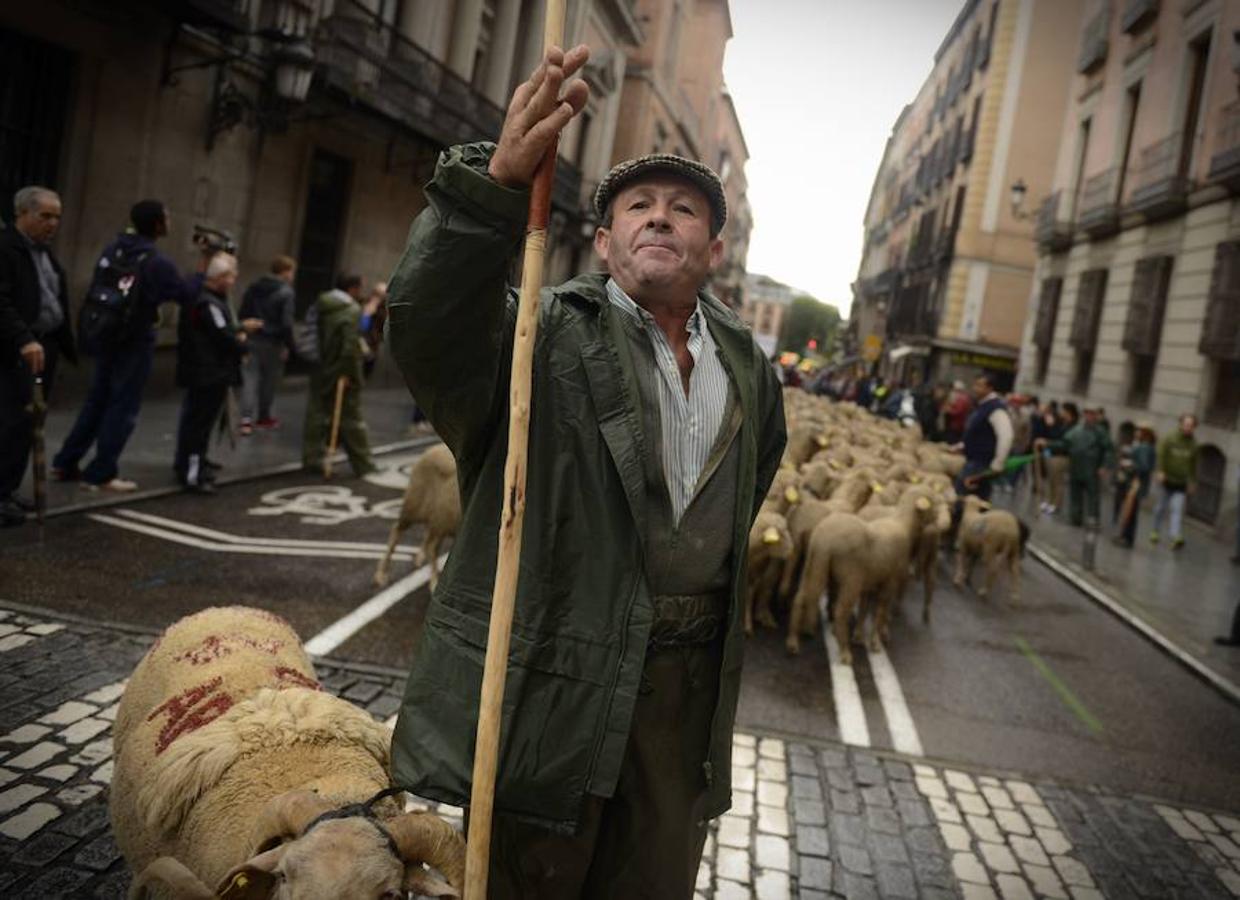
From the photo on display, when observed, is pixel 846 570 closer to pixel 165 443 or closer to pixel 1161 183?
pixel 165 443

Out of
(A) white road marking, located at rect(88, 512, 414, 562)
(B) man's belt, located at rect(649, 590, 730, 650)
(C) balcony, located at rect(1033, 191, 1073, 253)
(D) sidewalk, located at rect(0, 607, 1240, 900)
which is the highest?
(C) balcony, located at rect(1033, 191, 1073, 253)

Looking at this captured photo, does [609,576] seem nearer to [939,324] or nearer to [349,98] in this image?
[349,98]

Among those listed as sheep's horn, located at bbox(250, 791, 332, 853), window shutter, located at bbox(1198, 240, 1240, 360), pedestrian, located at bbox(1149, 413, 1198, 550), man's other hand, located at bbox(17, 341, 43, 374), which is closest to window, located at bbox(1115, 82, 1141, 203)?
window shutter, located at bbox(1198, 240, 1240, 360)

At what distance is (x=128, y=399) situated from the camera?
26.3 ft

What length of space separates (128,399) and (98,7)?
624cm

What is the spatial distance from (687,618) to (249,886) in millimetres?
1081

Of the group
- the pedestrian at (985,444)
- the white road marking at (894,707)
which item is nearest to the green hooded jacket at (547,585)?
the white road marking at (894,707)

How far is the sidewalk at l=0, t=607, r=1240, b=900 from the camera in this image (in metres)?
3.50

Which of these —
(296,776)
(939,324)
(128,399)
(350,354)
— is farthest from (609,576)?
(939,324)

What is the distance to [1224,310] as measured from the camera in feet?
55.4

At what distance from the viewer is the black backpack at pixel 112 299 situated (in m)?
7.71

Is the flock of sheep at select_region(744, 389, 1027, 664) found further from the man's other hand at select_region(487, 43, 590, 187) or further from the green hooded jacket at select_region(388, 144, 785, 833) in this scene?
the man's other hand at select_region(487, 43, 590, 187)

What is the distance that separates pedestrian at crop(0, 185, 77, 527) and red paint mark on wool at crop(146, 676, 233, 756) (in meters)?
4.33

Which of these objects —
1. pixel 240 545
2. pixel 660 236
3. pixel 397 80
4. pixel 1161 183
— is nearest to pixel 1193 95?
pixel 1161 183
